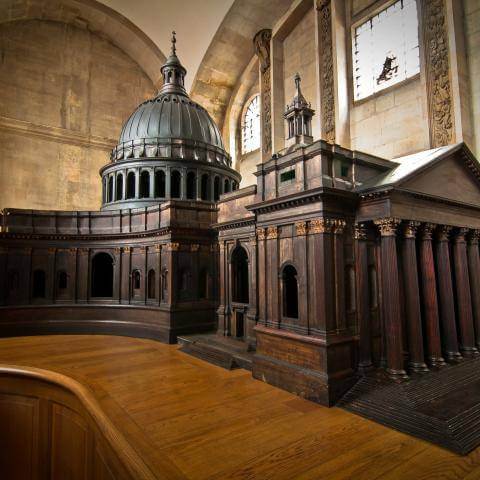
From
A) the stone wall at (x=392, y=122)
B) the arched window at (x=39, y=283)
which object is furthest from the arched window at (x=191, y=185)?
the stone wall at (x=392, y=122)

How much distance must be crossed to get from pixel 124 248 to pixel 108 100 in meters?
14.3

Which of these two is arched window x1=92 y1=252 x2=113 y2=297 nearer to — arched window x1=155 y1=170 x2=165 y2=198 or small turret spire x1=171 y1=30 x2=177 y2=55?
arched window x1=155 y1=170 x2=165 y2=198

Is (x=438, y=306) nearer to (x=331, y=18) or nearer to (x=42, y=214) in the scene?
(x=331, y=18)

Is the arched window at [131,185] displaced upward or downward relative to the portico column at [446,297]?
upward

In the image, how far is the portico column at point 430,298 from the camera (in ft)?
29.3

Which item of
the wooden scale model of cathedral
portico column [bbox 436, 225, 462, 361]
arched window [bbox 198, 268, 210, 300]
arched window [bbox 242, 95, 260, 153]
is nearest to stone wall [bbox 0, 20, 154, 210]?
the wooden scale model of cathedral

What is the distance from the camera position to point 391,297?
27.5 feet

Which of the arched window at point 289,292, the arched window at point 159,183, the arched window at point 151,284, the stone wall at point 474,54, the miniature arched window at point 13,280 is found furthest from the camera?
the arched window at point 159,183

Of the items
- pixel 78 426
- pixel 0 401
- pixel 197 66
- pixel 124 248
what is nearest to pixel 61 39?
pixel 197 66

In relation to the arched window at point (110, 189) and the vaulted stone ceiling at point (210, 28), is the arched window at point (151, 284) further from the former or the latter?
the vaulted stone ceiling at point (210, 28)

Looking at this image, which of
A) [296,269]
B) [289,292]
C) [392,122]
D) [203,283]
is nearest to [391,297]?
[296,269]

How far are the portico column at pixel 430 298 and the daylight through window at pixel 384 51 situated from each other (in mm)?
8335

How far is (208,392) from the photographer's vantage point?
27.2 ft

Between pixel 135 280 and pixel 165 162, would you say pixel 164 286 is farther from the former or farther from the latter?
pixel 165 162
